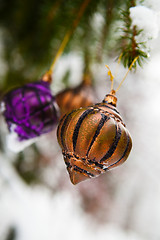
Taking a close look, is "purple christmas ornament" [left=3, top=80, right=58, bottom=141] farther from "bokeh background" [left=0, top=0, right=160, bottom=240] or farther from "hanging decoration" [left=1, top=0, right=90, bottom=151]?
"bokeh background" [left=0, top=0, right=160, bottom=240]

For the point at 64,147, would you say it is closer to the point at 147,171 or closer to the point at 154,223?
the point at 147,171

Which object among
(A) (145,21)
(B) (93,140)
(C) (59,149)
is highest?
(A) (145,21)

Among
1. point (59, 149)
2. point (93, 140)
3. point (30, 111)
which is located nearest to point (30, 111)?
point (30, 111)

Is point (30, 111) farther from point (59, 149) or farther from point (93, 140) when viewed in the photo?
point (59, 149)

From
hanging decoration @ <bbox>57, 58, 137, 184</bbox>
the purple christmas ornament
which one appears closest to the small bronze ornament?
hanging decoration @ <bbox>57, 58, 137, 184</bbox>

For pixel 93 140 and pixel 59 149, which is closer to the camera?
pixel 93 140
